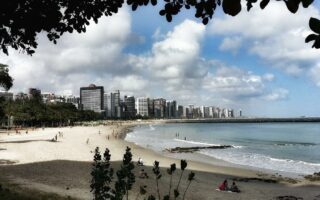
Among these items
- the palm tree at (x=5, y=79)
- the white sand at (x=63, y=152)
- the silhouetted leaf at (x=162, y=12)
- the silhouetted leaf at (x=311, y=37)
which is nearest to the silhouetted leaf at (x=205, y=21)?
the silhouetted leaf at (x=162, y=12)

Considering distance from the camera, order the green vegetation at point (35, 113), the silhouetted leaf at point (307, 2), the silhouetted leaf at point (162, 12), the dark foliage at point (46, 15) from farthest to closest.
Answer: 1. the green vegetation at point (35, 113)
2. the dark foliage at point (46, 15)
3. the silhouetted leaf at point (162, 12)
4. the silhouetted leaf at point (307, 2)

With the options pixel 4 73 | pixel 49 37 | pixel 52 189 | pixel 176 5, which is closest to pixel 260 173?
pixel 52 189

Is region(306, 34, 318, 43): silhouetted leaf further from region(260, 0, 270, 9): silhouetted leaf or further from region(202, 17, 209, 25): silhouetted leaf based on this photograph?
region(202, 17, 209, 25): silhouetted leaf

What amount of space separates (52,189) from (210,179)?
569 inches

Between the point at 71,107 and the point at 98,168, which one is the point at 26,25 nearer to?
the point at 98,168

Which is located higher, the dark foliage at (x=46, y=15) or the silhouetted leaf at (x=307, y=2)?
the dark foliage at (x=46, y=15)

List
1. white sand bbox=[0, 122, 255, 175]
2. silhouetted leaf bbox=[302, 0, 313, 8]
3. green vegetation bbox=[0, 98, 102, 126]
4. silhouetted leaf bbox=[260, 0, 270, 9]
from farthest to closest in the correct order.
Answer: green vegetation bbox=[0, 98, 102, 126] → white sand bbox=[0, 122, 255, 175] → silhouetted leaf bbox=[260, 0, 270, 9] → silhouetted leaf bbox=[302, 0, 313, 8]

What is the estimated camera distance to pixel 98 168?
6.87 m

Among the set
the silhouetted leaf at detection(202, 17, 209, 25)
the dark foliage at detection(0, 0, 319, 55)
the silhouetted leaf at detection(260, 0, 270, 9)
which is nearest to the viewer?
the silhouetted leaf at detection(260, 0, 270, 9)

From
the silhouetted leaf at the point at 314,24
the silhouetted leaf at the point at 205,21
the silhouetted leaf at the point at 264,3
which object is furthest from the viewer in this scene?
the silhouetted leaf at the point at 205,21

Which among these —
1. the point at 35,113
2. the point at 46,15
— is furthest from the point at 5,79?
the point at 35,113

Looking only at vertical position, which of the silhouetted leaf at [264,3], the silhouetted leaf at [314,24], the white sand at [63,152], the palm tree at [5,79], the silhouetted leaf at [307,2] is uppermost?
the palm tree at [5,79]

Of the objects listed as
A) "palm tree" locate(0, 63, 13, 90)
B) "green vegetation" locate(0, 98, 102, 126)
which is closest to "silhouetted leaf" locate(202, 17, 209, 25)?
"palm tree" locate(0, 63, 13, 90)

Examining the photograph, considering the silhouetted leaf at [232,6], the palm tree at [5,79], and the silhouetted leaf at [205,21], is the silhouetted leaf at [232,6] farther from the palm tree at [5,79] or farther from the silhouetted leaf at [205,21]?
the palm tree at [5,79]
